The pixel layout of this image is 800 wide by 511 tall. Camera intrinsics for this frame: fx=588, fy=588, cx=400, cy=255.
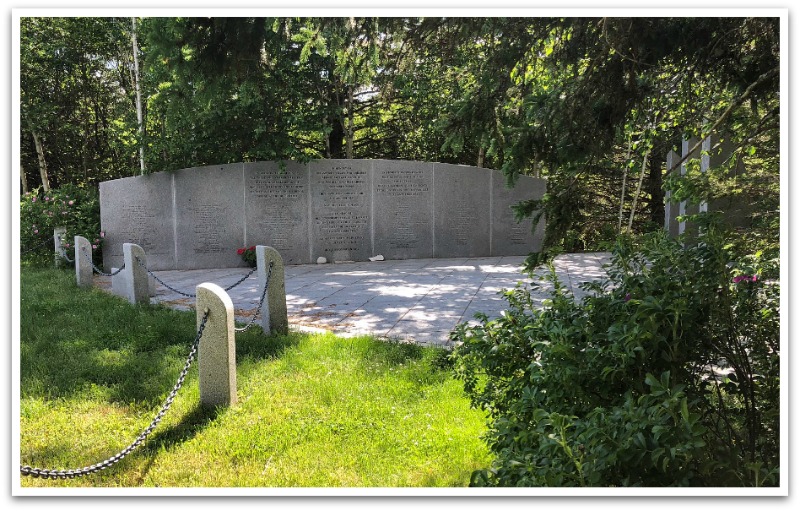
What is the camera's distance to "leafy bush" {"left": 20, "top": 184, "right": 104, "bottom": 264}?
37.2 ft

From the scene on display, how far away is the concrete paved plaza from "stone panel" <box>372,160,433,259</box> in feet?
1.77

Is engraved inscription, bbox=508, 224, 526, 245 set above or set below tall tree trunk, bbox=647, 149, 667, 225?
below

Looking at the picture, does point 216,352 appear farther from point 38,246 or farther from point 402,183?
point 38,246

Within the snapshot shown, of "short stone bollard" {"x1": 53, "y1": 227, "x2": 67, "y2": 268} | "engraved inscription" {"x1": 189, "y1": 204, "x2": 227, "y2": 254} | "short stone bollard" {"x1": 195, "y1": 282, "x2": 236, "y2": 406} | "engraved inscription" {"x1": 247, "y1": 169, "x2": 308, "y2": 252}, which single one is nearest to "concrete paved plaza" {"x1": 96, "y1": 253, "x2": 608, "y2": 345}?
"engraved inscription" {"x1": 189, "y1": 204, "x2": 227, "y2": 254}

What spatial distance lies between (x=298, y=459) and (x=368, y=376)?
1.23m

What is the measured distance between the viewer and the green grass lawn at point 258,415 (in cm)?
264

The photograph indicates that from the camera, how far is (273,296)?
514 centimetres

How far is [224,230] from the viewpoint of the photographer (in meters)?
11.5

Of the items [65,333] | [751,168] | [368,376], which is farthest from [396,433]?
[65,333]

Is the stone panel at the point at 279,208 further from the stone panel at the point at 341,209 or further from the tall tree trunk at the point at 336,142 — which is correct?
the tall tree trunk at the point at 336,142

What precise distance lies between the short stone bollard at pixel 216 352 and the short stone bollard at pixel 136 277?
12.4 feet

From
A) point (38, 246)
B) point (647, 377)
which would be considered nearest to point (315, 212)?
point (38, 246)

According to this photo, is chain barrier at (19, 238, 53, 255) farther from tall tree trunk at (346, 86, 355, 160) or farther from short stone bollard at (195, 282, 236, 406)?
short stone bollard at (195, 282, 236, 406)

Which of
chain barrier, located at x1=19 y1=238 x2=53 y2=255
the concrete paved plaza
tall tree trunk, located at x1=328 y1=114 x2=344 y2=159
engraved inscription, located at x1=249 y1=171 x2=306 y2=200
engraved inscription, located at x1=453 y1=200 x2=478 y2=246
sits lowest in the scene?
the concrete paved plaza
